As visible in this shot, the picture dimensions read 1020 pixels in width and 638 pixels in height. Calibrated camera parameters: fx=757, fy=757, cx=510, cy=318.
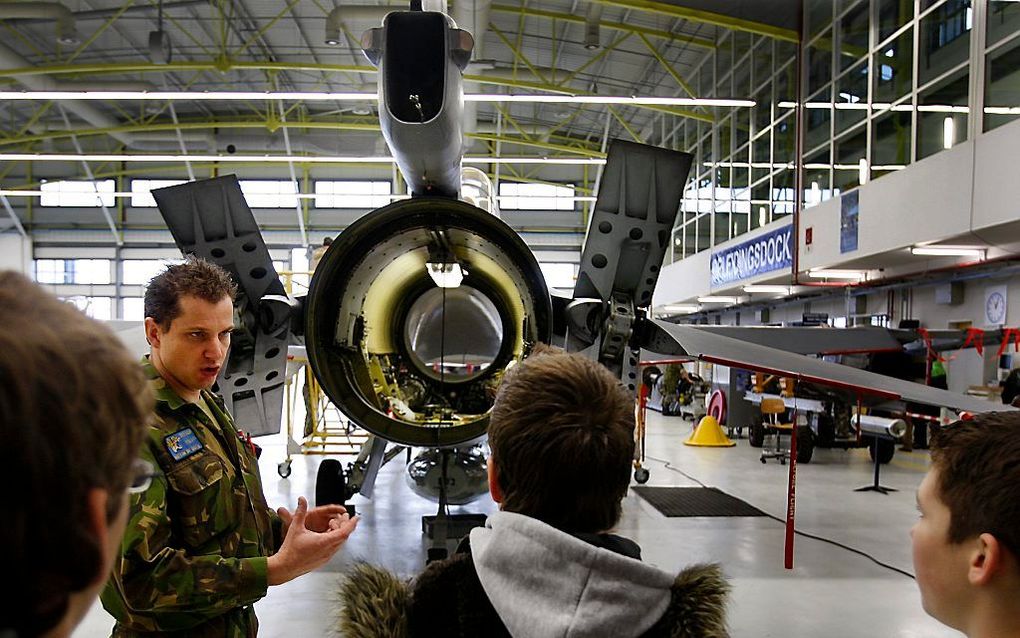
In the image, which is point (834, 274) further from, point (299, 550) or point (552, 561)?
point (552, 561)

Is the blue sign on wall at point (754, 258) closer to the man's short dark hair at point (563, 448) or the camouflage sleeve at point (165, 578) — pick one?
the camouflage sleeve at point (165, 578)

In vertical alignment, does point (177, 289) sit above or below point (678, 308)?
below

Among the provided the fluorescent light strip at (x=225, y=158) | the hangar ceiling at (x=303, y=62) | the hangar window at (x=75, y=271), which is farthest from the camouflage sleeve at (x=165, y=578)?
the hangar window at (x=75, y=271)

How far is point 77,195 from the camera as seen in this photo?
2708cm

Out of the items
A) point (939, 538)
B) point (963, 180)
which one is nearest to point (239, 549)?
point (939, 538)

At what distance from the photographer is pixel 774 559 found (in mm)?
6070

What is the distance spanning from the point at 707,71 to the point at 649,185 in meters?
16.9

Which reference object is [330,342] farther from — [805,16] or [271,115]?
[271,115]

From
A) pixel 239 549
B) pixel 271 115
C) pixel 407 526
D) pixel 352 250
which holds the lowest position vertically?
pixel 407 526

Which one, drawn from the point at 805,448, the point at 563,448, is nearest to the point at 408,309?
the point at 563,448

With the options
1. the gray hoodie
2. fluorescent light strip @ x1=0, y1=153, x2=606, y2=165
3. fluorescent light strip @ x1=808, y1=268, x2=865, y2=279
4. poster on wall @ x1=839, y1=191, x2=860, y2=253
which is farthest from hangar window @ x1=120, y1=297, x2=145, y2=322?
the gray hoodie

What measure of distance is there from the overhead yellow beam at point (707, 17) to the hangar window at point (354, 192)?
15.0 meters

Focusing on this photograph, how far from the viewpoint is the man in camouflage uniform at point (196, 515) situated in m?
1.78

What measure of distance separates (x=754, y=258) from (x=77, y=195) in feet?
77.3
